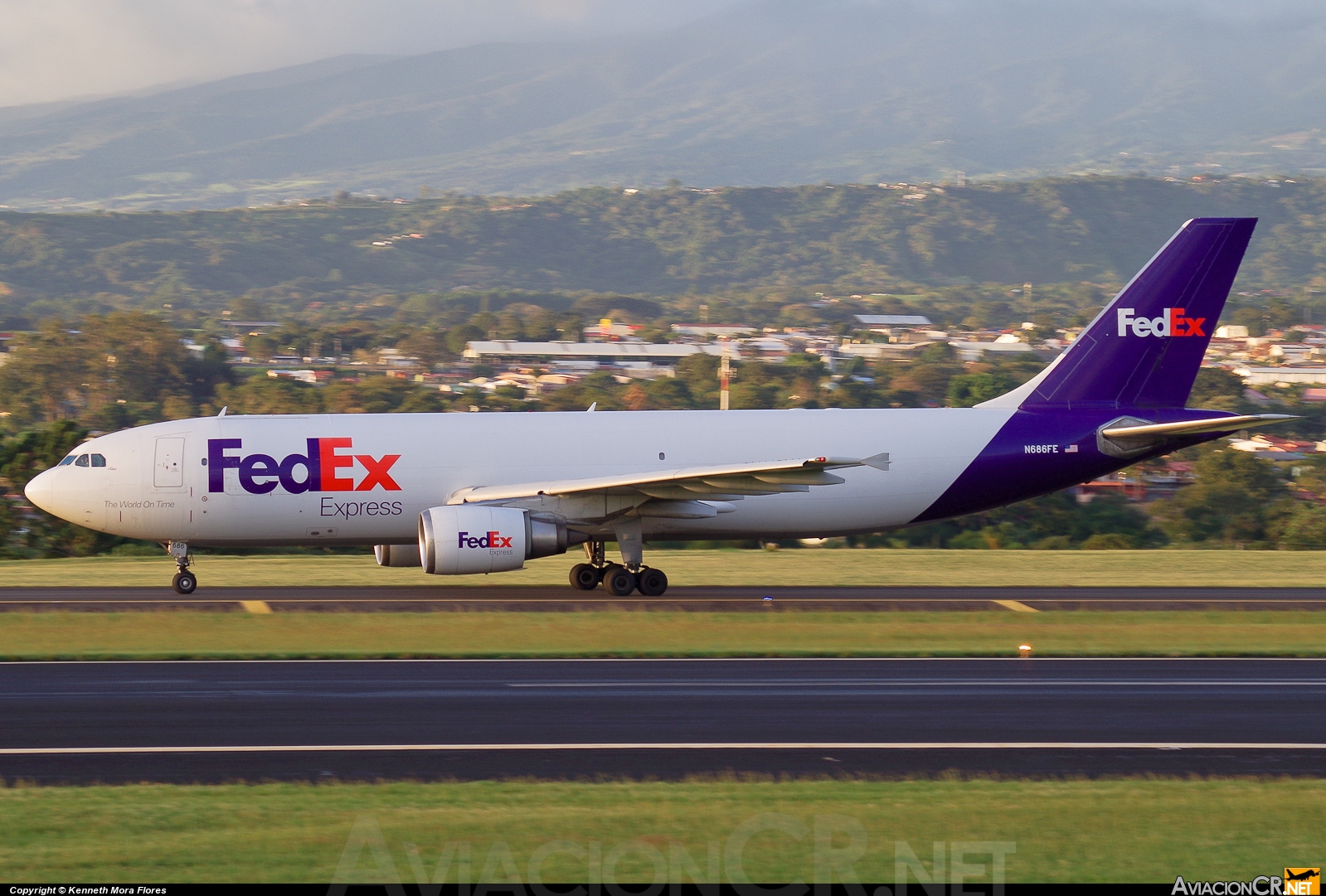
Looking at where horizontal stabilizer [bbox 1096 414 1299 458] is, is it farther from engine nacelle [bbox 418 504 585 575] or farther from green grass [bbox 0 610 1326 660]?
engine nacelle [bbox 418 504 585 575]

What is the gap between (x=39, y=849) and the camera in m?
10.8

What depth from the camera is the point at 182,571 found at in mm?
28594

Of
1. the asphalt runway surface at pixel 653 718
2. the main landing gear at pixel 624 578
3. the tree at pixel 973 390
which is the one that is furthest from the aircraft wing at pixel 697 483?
the tree at pixel 973 390

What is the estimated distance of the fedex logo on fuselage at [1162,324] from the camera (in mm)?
31406

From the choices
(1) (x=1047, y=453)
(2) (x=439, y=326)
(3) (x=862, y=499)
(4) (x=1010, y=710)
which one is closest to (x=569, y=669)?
(4) (x=1010, y=710)

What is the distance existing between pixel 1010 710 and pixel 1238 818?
513 centimetres

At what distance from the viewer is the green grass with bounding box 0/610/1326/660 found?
2158 centimetres

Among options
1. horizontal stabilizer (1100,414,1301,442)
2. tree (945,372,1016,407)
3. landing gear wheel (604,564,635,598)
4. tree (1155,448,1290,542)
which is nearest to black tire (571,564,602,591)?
landing gear wheel (604,564,635,598)

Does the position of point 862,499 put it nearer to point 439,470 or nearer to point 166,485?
point 439,470

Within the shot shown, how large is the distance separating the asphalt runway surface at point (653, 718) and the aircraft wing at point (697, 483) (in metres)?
6.82

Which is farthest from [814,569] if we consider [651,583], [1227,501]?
[1227,501]

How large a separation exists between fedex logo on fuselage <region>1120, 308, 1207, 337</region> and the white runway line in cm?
1731

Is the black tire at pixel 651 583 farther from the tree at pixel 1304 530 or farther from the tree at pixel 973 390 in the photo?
the tree at pixel 973 390

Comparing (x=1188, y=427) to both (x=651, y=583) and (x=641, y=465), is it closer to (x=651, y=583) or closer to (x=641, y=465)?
(x=641, y=465)
